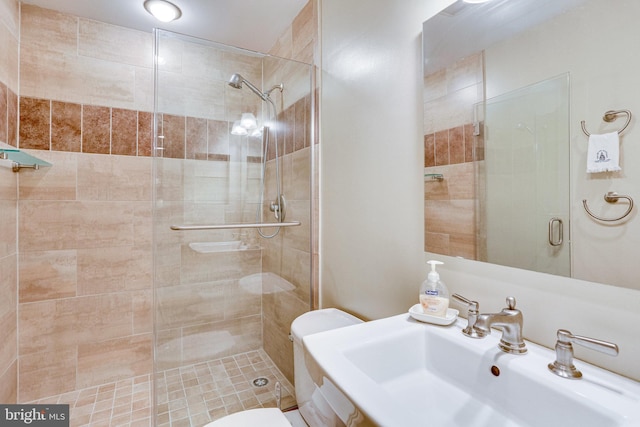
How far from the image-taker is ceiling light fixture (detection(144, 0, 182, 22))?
178 centimetres

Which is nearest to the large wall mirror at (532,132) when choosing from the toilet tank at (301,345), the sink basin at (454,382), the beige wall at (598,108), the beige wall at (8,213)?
the beige wall at (598,108)

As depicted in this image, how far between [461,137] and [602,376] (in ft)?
2.15

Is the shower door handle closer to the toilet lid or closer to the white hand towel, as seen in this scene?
the white hand towel

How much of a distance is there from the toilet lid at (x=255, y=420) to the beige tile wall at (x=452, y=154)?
0.89m

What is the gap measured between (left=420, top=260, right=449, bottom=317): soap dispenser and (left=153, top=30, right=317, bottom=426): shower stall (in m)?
0.97

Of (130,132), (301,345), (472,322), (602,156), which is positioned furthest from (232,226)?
(602,156)

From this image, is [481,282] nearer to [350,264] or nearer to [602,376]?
[602,376]

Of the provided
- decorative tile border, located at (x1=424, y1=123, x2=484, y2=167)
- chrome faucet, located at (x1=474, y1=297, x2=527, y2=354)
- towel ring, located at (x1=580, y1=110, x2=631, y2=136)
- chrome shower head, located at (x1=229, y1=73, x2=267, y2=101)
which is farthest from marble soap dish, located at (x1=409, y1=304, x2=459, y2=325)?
chrome shower head, located at (x1=229, y1=73, x2=267, y2=101)

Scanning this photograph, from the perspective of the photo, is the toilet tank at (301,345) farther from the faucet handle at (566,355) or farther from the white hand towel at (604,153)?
the white hand towel at (604,153)

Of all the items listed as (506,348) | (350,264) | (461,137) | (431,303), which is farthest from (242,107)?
(506,348)

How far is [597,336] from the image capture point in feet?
2.05

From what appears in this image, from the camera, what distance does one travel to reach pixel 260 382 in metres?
1.71

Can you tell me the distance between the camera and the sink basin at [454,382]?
20.3 inches

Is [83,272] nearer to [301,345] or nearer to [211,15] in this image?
[301,345]
